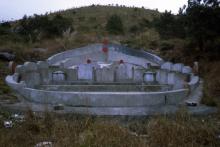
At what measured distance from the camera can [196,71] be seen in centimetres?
1656

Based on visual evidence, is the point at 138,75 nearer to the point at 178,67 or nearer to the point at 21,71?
the point at 178,67

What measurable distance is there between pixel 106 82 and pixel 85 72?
113 centimetres

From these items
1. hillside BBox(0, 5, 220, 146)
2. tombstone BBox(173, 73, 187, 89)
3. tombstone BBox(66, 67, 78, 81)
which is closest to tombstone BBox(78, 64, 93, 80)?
tombstone BBox(66, 67, 78, 81)

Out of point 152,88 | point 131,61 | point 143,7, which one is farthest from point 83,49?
point 143,7

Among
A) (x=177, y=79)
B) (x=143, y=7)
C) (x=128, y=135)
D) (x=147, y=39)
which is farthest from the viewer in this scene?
(x=143, y=7)

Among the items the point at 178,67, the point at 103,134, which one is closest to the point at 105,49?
the point at 178,67

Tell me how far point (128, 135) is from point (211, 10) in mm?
11947

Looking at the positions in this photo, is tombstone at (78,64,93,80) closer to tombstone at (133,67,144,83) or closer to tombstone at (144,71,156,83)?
tombstone at (133,67,144,83)

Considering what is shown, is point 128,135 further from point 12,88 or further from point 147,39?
point 147,39

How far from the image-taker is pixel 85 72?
16.9 metres

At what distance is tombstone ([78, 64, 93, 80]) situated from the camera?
1682 centimetres

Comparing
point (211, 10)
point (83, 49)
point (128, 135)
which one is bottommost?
point (128, 135)

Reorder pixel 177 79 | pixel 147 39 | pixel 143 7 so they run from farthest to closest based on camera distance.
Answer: pixel 143 7
pixel 147 39
pixel 177 79

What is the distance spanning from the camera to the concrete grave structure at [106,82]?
34.8 ft
